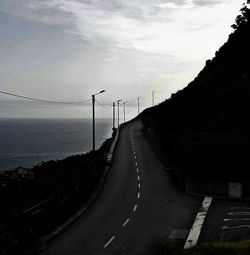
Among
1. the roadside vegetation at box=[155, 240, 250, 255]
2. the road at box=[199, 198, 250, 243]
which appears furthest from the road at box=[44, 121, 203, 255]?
the roadside vegetation at box=[155, 240, 250, 255]

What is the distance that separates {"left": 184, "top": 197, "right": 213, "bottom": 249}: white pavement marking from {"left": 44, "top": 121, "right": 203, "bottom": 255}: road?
328mm

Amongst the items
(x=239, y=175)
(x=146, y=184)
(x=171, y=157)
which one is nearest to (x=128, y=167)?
(x=171, y=157)

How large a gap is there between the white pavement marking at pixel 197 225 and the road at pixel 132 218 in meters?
0.33

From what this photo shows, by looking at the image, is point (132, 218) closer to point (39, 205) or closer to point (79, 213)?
point (79, 213)

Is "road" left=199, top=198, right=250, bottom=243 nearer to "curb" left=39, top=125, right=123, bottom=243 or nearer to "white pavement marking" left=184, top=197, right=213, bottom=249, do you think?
"white pavement marking" left=184, top=197, right=213, bottom=249

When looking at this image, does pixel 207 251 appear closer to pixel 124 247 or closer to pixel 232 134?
pixel 124 247

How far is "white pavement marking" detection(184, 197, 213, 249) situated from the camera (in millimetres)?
20844

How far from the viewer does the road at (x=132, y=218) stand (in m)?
20.9

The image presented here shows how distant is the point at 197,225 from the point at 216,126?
72.9 feet

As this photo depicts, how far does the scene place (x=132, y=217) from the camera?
2641cm

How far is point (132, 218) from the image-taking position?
26.2 m

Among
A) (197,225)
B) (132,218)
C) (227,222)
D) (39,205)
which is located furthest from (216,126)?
(39,205)

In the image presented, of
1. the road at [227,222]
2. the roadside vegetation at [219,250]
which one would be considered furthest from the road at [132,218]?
the roadside vegetation at [219,250]

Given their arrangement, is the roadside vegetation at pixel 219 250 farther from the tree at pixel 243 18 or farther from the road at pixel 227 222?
the tree at pixel 243 18
